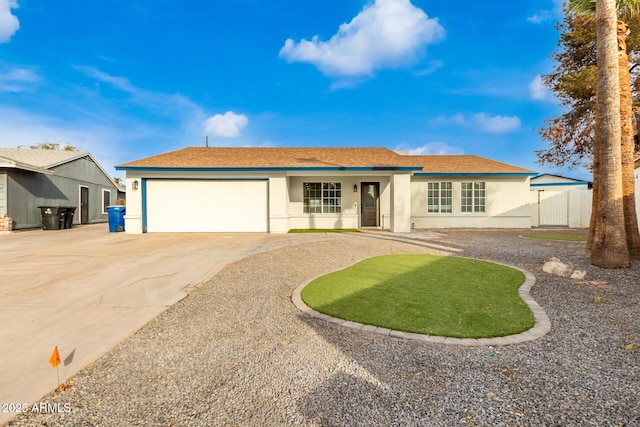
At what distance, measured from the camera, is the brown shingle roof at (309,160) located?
1285 centimetres

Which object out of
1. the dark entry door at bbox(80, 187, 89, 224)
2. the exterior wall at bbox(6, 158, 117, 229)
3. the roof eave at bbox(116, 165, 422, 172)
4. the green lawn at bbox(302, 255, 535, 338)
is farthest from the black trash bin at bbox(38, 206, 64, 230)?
the green lawn at bbox(302, 255, 535, 338)

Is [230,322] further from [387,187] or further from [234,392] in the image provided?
[387,187]

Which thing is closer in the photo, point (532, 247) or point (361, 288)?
point (361, 288)

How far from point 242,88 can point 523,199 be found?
775 inches

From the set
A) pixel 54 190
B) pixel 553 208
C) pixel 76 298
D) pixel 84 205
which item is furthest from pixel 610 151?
pixel 84 205

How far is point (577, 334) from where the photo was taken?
310 cm

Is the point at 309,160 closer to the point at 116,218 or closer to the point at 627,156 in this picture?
the point at 116,218

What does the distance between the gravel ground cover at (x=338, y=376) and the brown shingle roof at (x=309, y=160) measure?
9884mm

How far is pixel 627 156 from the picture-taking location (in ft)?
21.4

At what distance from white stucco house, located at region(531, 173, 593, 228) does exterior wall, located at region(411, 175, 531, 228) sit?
1159 millimetres

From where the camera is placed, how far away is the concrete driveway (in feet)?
7.97

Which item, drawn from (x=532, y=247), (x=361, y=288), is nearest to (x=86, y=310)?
(x=361, y=288)

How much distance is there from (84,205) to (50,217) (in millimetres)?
5462

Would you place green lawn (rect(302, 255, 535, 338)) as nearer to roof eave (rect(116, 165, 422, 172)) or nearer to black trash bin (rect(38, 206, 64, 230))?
roof eave (rect(116, 165, 422, 172))
